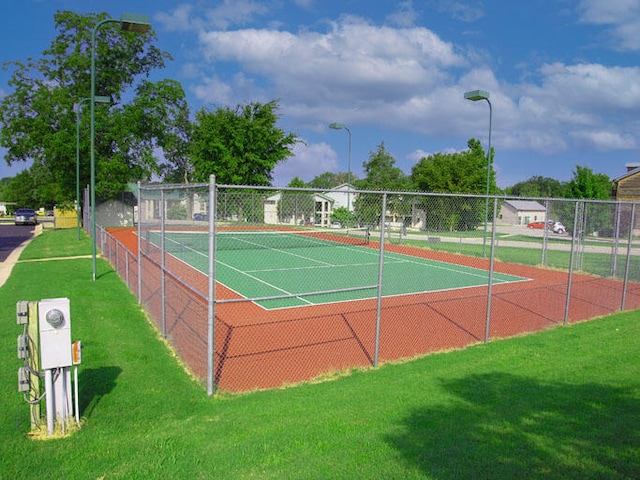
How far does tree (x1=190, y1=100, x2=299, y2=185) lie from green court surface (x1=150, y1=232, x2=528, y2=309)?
17.7 meters

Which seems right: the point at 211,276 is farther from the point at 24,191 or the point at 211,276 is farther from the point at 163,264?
the point at 24,191

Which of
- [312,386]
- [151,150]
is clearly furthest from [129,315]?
[151,150]

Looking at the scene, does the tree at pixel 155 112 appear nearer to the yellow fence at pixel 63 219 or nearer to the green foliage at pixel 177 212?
the yellow fence at pixel 63 219

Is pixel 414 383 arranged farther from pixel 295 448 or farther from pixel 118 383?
pixel 118 383

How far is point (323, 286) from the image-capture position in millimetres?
15164

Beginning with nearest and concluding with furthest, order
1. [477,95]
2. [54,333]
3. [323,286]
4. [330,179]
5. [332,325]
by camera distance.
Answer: [54,333] < [332,325] < [323,286] < [477,95] < [330,179]

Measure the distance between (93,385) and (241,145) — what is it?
36063 mm

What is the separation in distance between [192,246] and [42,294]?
5295mm

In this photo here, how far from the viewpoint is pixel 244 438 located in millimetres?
4832

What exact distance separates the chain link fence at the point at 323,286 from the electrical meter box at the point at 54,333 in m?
1.64

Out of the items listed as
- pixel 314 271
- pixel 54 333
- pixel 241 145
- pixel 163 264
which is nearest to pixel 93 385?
pixel 54 333

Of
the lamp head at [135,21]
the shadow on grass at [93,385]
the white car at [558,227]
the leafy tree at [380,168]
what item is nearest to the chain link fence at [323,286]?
the white car at [558,227]

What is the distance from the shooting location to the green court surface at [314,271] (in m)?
12.7

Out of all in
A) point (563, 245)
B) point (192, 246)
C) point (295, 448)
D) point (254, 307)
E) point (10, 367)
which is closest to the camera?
point (295, 448)
